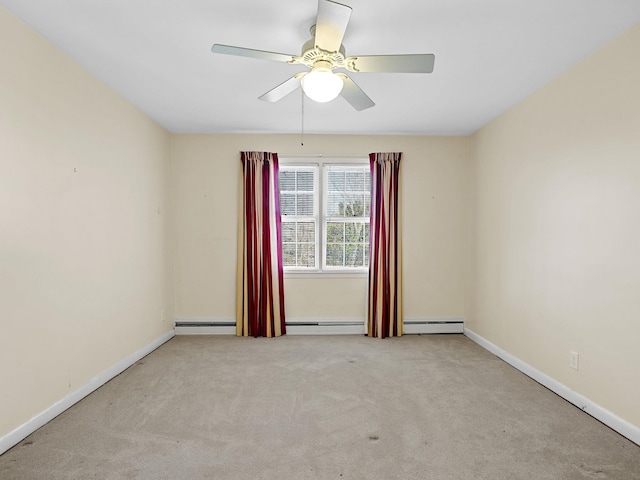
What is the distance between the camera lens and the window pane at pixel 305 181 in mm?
4578

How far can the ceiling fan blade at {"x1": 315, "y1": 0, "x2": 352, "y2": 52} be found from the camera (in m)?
1.57

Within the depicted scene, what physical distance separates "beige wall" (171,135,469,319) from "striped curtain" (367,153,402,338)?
15cm

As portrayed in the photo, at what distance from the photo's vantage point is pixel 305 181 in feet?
15.0

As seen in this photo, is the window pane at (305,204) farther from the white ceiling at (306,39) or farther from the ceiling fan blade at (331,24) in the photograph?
the ceiling fan blade at (331,24)

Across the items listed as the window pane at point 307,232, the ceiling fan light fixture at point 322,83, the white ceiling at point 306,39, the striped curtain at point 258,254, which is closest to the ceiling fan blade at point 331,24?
the ceiling fan light fixture at point 322,83

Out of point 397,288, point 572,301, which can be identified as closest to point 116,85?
point 397,288

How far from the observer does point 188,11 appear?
2049 millimetres

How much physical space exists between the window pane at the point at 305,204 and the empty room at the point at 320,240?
0.13 feet

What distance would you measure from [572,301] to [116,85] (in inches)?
157

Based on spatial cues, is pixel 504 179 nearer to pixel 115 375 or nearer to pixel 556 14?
pixel 556 14

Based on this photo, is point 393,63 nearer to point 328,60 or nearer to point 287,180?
point 328,60

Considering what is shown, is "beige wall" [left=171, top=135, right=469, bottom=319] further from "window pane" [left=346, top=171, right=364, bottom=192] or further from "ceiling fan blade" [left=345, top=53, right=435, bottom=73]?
"ceiling fan blade" [left=345, top=53, right=435, bottom=73]

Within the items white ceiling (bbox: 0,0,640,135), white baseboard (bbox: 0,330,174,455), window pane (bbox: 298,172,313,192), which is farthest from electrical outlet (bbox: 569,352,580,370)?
white baseboard (bbox: 0,330,174,455)

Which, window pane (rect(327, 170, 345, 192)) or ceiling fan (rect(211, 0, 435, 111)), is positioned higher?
ceiling fan (rect(211, 0, 435, 111))
